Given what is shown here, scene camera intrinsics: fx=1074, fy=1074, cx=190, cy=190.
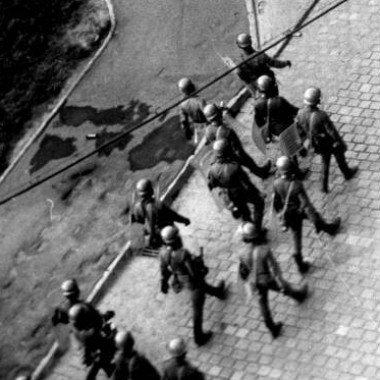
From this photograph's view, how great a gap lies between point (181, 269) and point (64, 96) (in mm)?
7952

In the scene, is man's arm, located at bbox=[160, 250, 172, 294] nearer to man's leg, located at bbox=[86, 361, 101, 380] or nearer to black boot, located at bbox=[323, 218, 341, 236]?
man's leg, located at bbox=[86, 361, 101, 380]

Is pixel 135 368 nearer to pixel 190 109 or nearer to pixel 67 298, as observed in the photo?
pixel 67 298

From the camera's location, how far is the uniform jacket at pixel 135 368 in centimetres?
1475

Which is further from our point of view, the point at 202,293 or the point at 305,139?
the point at 305,139

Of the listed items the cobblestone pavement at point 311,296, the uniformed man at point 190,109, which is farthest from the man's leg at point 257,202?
the uniformed man at point 190,109

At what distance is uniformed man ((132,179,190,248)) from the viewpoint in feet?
55.5

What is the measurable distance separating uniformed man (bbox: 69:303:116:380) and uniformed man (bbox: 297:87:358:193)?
15.4 ft

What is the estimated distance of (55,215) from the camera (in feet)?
65.8

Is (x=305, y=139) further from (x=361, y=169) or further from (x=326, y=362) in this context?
(x=326, y=362)

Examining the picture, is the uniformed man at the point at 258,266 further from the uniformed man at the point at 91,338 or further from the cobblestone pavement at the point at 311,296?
the uniformed man at the point at 91,338

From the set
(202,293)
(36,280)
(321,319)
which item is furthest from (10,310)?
(321,319)

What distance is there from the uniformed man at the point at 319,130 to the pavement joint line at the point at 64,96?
21.5ft

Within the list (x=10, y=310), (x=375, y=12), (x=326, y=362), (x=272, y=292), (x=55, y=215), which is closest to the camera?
(x=326, y=362)

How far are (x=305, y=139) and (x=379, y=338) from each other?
3.73m
